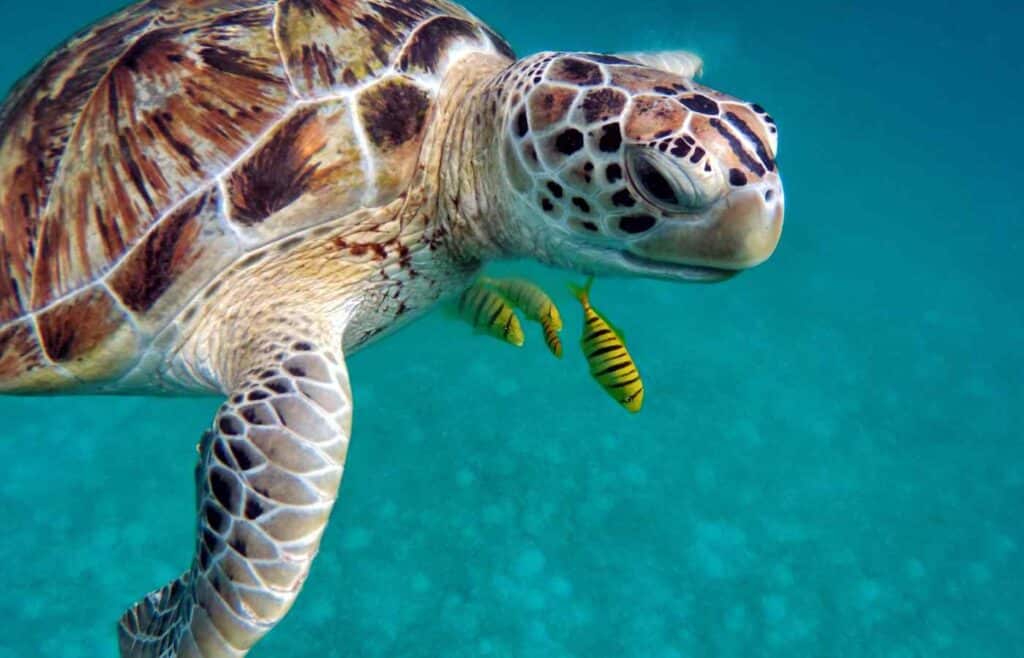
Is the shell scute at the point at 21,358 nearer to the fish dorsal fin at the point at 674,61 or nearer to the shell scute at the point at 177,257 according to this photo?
the shell scute at the point at 177,257

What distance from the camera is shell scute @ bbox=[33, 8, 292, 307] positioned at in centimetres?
205

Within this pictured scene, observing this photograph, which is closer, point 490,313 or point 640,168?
point 640,168

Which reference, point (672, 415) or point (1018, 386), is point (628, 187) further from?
point (1018, 386)

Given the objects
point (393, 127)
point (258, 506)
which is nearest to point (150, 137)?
point (393, 127)

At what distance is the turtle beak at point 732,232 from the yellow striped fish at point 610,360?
3.43 ft

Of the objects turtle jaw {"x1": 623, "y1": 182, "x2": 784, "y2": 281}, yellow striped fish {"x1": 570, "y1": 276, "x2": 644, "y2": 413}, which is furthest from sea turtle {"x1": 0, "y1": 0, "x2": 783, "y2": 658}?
yellow striped fish {"x1": 570, "y1": 276, "x2": 644, "y2": 413}

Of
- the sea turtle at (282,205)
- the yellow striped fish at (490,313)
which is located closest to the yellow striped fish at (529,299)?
the yellow striped fish at (490,313)

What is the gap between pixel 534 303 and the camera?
138 inches

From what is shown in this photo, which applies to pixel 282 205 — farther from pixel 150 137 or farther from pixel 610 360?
pixel 610 360

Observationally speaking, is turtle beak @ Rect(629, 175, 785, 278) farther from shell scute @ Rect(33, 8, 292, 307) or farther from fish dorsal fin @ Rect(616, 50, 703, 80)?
fish dorsal fin @ Rect(616, 50, 703, 80)

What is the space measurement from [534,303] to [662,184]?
5.84ft

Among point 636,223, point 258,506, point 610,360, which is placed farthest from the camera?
point 610,360

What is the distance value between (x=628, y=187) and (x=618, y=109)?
0.69 feet

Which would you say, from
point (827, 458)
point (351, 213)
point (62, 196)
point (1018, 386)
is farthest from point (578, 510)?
point (1018, 386)
